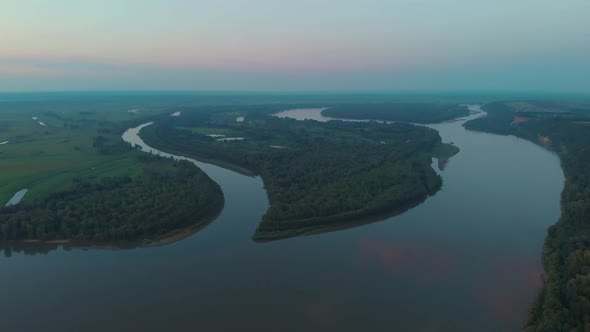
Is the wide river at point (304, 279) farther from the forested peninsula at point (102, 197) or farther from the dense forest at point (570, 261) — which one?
the forested peninsula at point (102, 197)

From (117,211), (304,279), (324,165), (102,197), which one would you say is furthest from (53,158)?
(304,279)

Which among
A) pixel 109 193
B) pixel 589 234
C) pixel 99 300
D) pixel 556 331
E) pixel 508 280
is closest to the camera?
pixel 556 331

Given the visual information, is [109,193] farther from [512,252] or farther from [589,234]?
[589,234]

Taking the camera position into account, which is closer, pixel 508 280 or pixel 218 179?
pixel 508 280

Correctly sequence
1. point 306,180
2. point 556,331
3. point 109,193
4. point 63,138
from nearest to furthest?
1. point 556,331
2. point 109,193
3. point 306,180
4. point 63,138

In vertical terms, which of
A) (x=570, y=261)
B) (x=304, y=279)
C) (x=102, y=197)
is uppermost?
(x=102, y=197)

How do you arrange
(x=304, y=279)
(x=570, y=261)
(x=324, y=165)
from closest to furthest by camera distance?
(x=570, y=261) < (x=304, y=279) < (x=324, y=165)

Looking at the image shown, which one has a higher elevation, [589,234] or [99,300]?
[589,234]

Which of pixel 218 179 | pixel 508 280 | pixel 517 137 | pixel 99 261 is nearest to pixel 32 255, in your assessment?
pixel 99 261

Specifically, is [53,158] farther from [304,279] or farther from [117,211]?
[304,279]
